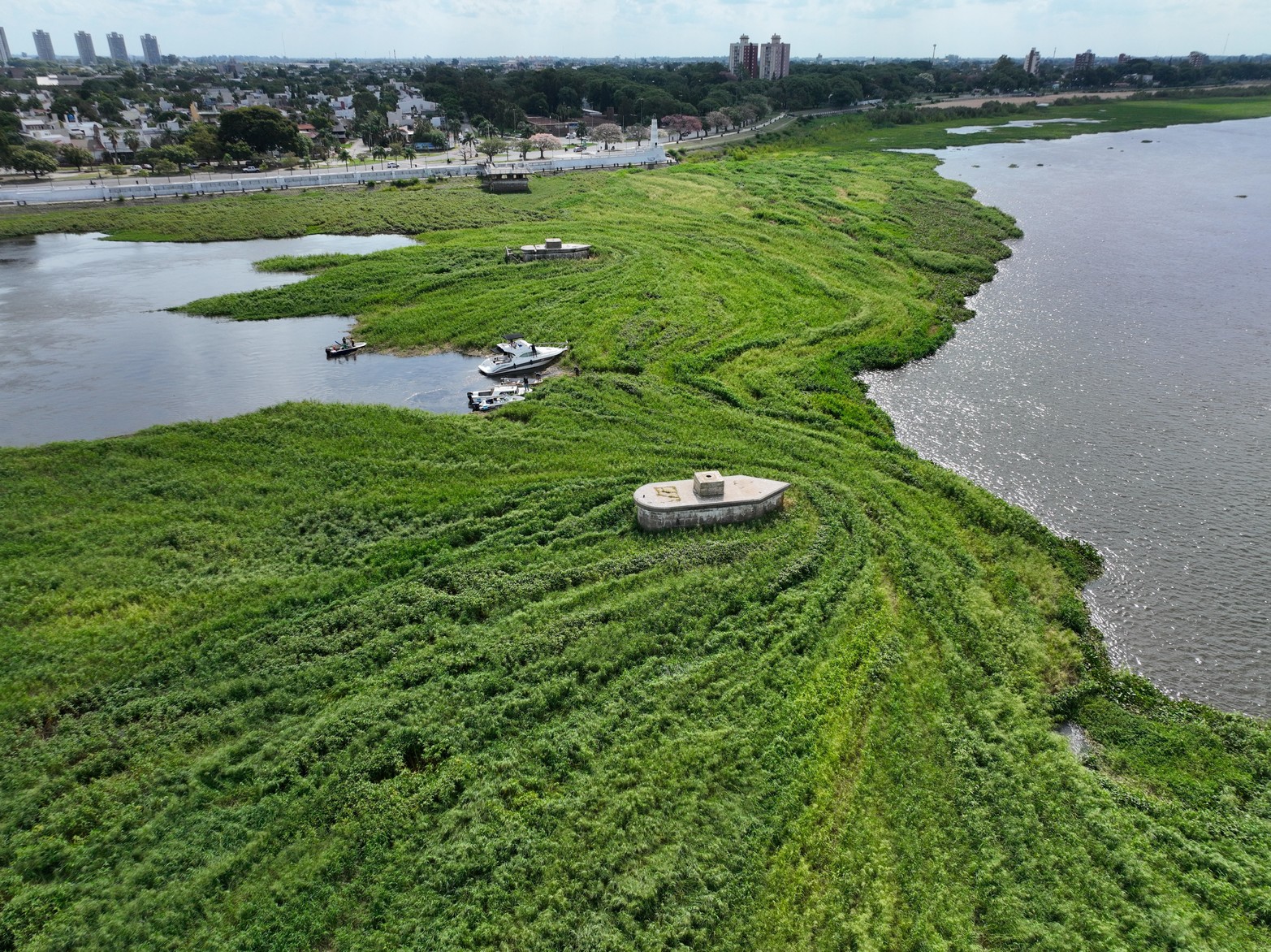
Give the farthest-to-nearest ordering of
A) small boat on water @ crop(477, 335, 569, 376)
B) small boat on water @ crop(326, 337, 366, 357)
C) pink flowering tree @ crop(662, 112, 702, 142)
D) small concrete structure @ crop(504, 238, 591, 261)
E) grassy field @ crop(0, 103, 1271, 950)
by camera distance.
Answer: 1. pink flowering tree @ crop(662, 112, 702, 142)
2. small concrete structure @ crop(504, 238, 591, 261)
3. small boat on water @ crop(326, 337, 366, 357)
4. small boat on water @ crop(477, 335, 569, 376)
5. grassy field @ crop(0, 103, 1271, 950)

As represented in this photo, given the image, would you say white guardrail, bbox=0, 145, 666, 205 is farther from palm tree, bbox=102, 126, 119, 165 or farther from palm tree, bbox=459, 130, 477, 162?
palm tree, bbox=102, 126, 119, 165

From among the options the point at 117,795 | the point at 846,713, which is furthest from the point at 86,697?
the point at 846,713

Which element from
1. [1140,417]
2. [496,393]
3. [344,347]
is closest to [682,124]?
[344,347]

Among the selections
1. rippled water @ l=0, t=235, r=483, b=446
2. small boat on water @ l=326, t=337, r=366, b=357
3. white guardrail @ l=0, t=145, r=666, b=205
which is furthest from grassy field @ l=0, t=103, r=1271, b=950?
white guardrail @ l=0, t=145, r=666, b=205

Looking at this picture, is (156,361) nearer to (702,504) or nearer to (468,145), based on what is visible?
(702,504)

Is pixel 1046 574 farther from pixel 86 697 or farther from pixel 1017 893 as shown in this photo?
pixel 86 697

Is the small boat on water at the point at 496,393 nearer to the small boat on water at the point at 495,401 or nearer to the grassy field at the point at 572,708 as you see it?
the small boat on water at the point at 495,401

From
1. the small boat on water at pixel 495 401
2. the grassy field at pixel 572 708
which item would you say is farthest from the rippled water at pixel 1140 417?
the small boat on water at pixel 495 401
